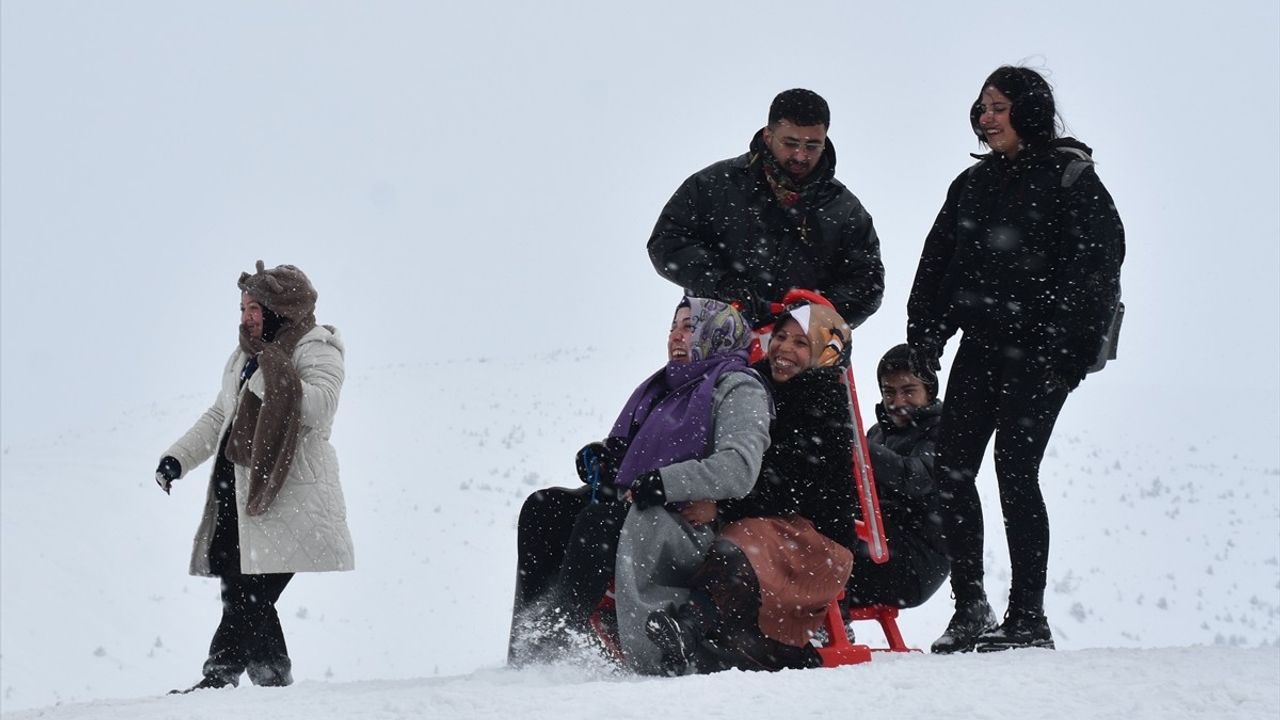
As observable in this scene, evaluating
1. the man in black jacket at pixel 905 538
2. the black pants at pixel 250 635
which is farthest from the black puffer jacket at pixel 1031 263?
the black pants at pixel 250 635

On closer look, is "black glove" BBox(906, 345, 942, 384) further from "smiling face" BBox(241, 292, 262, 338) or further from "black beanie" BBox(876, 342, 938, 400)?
"smiling face" BBox(241, 292, 262, 338)

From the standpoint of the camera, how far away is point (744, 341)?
473cm

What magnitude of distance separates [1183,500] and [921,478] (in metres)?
14.8

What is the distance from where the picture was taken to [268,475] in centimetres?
531

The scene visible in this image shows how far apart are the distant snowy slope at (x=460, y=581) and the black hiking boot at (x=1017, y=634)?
0.54 feet

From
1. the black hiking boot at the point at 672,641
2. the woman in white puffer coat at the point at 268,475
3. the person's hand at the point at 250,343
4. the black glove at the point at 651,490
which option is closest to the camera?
the black hiking boot at the point at 672,641

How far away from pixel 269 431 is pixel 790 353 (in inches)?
84.3

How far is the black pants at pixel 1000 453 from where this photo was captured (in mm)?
4934

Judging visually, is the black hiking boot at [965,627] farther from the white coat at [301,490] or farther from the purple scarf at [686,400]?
the white coat at [301,490]

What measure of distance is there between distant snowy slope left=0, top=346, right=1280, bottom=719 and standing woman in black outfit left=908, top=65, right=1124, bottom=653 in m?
0.49

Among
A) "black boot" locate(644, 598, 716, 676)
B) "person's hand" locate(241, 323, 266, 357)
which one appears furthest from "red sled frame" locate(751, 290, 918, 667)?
"person's hand" locate(241, 323, 266, 357)

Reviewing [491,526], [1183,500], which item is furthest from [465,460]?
[1183,500]

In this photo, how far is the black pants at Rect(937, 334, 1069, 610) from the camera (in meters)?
4.93

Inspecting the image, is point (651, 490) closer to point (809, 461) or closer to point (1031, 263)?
point (809, 461)
